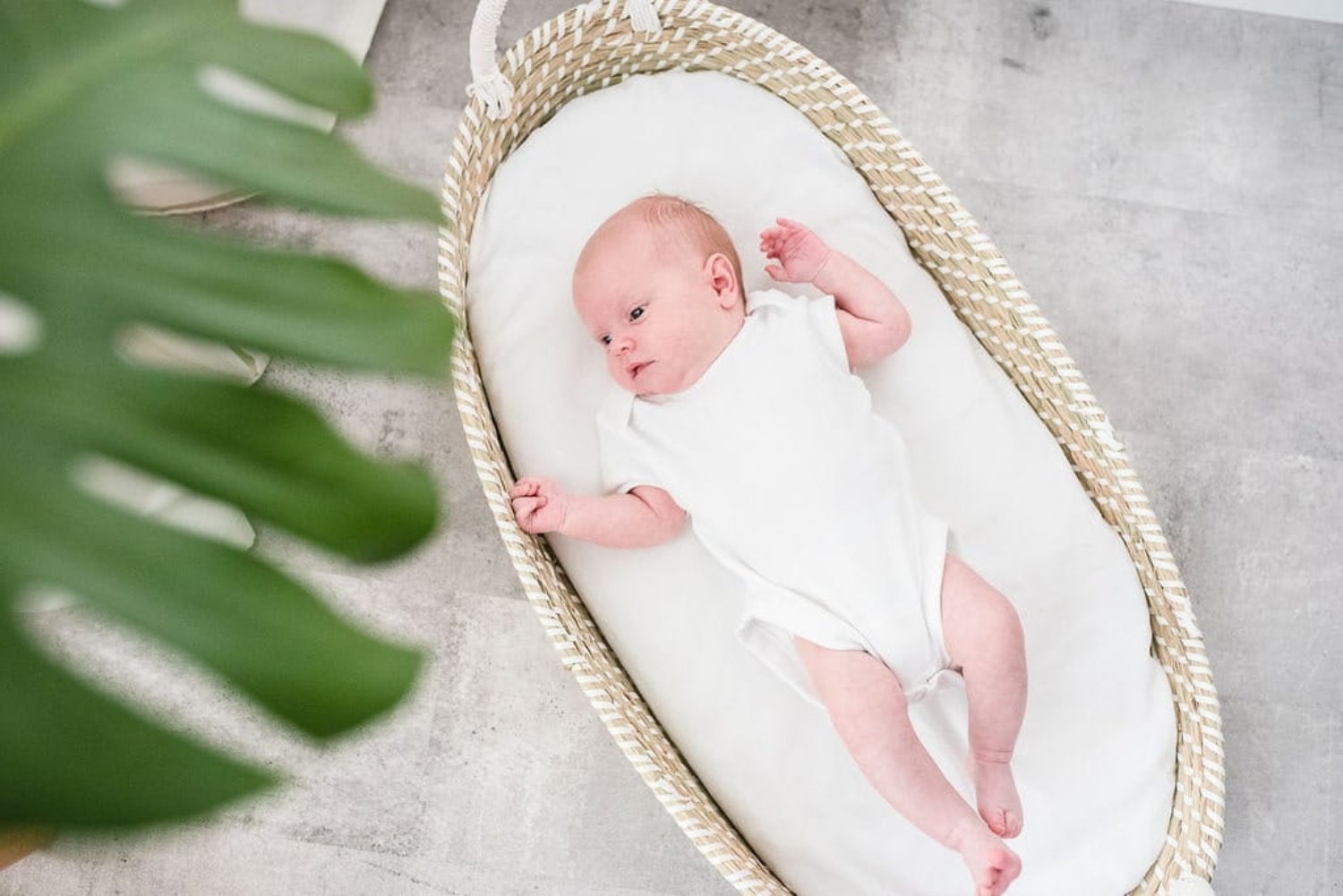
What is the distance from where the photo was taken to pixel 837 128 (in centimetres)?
137

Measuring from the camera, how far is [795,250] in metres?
1.25

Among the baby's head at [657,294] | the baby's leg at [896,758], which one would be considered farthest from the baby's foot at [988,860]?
the baby's head at [657,294]

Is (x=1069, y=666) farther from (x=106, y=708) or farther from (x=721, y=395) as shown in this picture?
(x=106, y=708)

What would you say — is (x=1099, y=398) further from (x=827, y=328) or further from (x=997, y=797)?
(x=997, y=797)

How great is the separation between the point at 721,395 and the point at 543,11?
29.6 inches

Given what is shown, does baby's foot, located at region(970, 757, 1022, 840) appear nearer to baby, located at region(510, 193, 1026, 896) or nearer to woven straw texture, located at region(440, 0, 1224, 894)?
baby, located at region(510, 193, 1026, 896)

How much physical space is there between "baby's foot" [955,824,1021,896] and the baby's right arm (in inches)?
17.2

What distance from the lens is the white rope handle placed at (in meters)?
1.14

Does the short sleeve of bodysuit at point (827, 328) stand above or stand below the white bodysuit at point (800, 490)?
above

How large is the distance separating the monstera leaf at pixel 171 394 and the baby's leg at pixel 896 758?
31.4 inches

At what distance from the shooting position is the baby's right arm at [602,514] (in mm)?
1146

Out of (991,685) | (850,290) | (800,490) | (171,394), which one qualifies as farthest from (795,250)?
(171,394)

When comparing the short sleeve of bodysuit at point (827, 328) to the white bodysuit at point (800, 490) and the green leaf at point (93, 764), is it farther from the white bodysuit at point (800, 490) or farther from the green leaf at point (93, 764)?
the green leaf at point (93, 764)

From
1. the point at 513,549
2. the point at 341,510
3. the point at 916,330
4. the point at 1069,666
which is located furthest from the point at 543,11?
the point at 341,510
